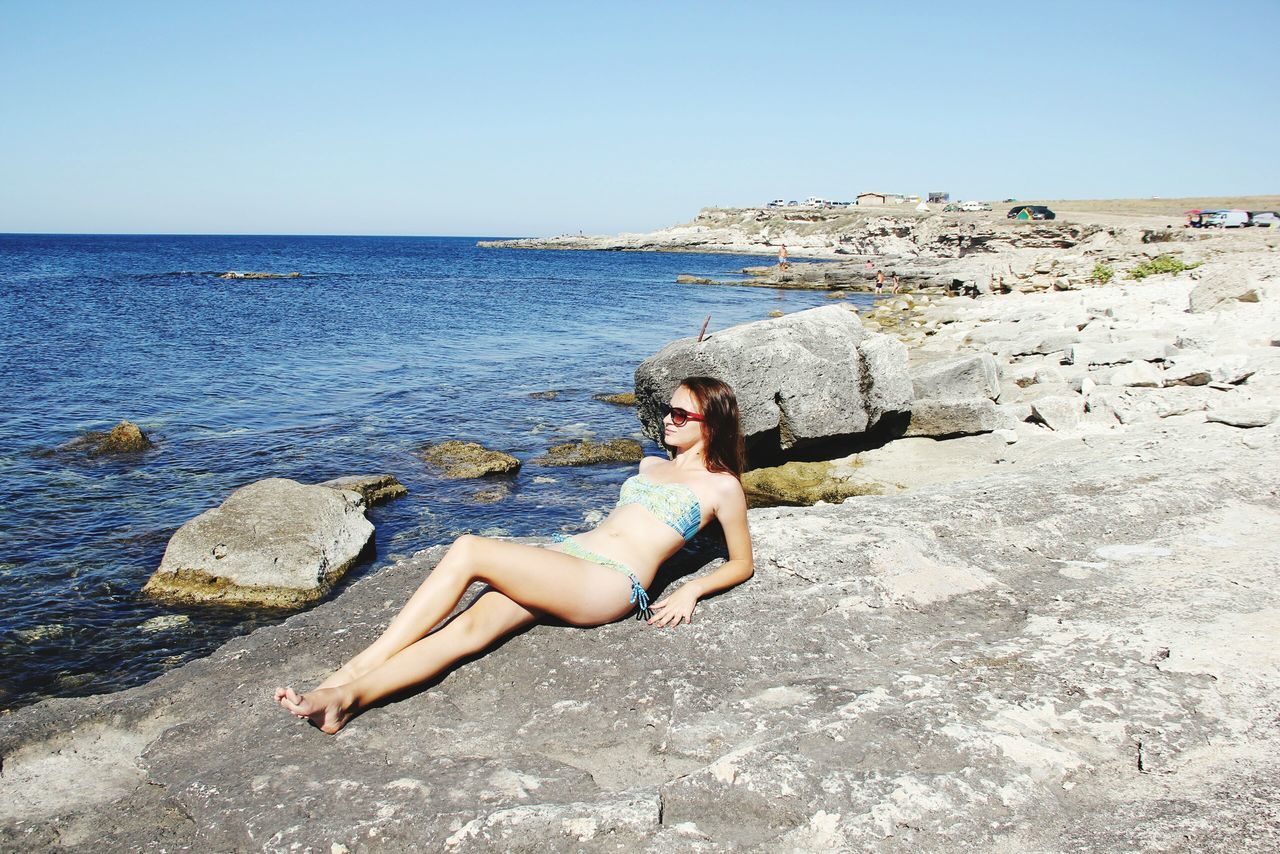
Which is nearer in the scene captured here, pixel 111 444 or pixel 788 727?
pixel 788 727

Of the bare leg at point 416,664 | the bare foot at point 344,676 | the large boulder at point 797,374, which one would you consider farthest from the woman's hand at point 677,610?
the large boulder at point 797,374

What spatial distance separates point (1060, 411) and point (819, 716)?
8.72m

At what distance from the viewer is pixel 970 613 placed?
4695 mm

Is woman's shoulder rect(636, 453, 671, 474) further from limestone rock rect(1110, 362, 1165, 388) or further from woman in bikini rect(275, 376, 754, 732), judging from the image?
limestone rock rect(1110, 362, 1165, 388)

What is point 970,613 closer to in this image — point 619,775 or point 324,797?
point 619,775

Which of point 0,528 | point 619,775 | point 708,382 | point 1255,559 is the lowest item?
point 0,528

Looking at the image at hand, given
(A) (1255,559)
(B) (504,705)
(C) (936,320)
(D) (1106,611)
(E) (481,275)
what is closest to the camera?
(B) (504,705)

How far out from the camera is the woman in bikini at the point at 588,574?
3.96 m

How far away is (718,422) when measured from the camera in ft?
17.0

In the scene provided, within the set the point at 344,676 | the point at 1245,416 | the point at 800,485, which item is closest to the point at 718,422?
the point at 344,676

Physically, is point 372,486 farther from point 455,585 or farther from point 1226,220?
point 1226,220

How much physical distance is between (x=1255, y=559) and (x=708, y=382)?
3575 mm

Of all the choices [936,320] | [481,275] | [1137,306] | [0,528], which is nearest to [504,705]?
[0,528]

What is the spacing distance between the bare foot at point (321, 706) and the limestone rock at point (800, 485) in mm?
8242
